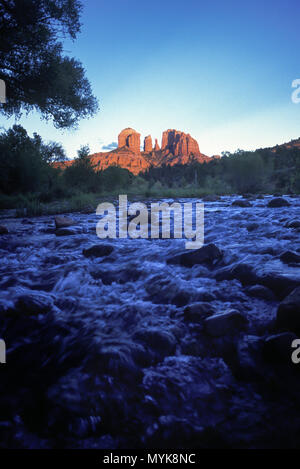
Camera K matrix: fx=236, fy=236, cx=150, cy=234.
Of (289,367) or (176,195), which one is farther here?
(176,195)

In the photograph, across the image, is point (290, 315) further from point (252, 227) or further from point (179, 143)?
point (179, 143)

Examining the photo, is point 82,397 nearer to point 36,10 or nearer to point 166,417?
point 166,417

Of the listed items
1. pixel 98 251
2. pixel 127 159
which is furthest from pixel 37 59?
pixel 127 159

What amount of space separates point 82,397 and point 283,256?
9.37ft

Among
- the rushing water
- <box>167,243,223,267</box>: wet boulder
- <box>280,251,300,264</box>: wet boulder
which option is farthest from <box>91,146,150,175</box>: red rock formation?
the rushing water

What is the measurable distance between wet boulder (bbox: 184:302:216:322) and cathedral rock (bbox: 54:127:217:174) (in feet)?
376

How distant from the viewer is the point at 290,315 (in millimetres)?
1599

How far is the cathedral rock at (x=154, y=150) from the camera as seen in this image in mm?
116812

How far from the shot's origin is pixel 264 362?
1.39 m

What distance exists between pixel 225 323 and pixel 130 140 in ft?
447

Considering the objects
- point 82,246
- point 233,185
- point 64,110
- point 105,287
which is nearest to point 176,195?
point 64,110

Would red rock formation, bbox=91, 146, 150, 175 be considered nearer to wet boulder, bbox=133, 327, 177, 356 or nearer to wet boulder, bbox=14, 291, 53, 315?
wet boulder, bbox=14, 291, 53, 315

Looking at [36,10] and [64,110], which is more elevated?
[36,10]

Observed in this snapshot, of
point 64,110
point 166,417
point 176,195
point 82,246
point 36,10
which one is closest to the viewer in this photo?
point 166,417
